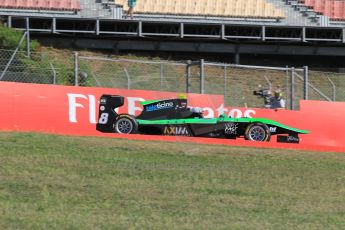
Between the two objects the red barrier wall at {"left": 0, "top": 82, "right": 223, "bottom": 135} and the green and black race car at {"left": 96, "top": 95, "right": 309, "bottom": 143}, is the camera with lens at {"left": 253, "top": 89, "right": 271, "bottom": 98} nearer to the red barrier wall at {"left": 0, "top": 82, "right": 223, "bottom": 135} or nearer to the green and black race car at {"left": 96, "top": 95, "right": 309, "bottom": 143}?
the green and black race car at {"left": 96, "top": 95, "right": 309, "bottom": 143}

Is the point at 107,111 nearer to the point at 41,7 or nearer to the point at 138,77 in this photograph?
the point at 138,77

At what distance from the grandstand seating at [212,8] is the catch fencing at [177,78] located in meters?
8.78

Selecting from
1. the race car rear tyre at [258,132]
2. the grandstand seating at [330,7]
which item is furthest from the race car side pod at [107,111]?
the grandstand seating at [330,7]

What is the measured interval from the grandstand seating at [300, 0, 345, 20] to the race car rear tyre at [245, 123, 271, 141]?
17067mm

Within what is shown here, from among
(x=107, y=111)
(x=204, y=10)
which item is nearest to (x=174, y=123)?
(x=107, y=111)

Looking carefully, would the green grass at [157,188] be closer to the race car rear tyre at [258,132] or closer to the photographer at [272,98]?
the race car rear tyre at [258,132]

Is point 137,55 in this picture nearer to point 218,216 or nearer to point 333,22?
point 333,22

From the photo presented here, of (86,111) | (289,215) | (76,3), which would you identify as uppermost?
(76,3)

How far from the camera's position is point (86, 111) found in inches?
632

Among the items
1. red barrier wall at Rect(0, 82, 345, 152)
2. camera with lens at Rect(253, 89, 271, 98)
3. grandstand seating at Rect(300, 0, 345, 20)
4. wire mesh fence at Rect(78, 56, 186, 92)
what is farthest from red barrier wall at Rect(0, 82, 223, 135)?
grandstand seating at Rect(300, 0, 345, 20)

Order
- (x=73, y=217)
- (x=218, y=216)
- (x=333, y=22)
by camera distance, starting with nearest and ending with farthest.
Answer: (x=73, y=217)
(x=218, y=216)
(x=333, y=22)

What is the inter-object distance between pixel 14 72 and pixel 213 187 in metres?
9.91

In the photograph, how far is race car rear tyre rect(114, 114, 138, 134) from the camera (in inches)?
600

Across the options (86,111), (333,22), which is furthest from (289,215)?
(333,22)
